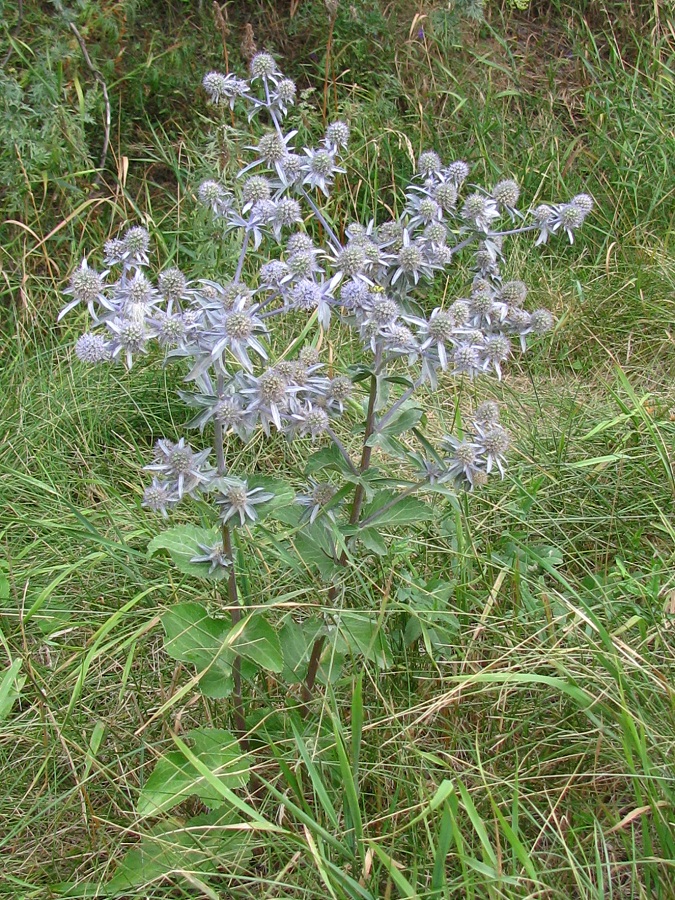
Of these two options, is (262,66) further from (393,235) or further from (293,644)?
(293,644)

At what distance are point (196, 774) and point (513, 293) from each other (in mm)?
1312

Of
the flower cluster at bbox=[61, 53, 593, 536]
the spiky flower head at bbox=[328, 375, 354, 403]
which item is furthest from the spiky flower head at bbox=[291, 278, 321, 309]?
the spiky flower head at bbox=[328, 375, 354, 403]

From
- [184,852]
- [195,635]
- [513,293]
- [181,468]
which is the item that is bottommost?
[184,852]

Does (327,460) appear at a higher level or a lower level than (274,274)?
lower

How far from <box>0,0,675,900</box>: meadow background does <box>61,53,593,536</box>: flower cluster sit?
53 cm

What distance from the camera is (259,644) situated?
1.96 metres

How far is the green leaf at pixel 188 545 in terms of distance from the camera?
6.42ft

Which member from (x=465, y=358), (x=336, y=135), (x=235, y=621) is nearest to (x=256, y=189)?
(x=336, y=135)

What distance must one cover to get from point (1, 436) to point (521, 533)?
78.2 inches

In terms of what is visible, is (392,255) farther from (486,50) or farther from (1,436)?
(486,50)

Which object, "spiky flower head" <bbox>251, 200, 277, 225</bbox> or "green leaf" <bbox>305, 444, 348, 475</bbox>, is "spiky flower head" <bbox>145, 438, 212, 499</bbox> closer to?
"green leaf" <bbox>305, 444, 348, 475</bbox>

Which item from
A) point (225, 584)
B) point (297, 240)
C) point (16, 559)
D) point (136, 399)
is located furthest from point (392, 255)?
point (136, 399)

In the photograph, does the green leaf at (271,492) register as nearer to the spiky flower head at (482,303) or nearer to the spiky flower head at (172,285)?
the spiky flower head at (172,285)

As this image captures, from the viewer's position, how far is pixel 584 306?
407 centimetres
